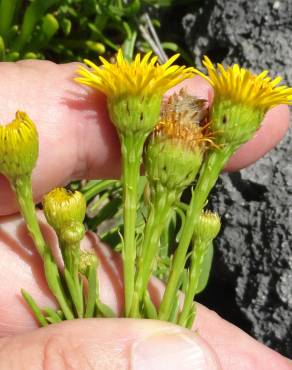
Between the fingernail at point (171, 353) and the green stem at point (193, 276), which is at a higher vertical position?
the green stem at point (193, 276)

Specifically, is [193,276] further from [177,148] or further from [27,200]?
[27,200]

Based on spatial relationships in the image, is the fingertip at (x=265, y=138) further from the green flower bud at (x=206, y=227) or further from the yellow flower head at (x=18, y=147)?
the yellow flower head at (x=18, y=147)

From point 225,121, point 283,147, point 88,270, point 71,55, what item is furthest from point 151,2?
point 88,270

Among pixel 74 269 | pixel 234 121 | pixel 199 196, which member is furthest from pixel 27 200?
pixel 234 121

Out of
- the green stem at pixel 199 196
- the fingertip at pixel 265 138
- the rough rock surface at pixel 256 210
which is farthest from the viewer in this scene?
the rough rock surface at pixel 256 210

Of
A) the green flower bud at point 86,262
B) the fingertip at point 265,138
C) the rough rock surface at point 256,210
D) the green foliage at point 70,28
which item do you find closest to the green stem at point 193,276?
the green flower bud at point 86,262
